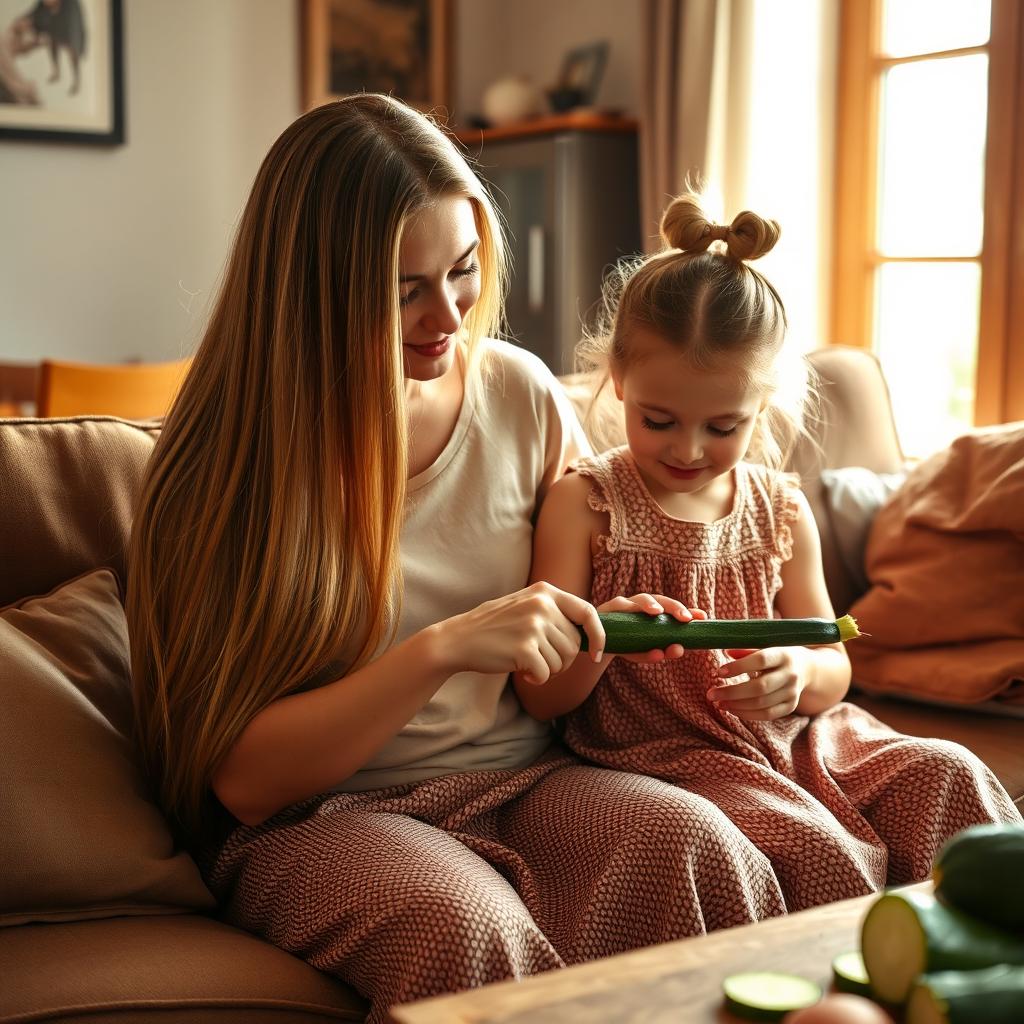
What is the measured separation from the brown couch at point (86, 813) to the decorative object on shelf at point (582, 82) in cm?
299

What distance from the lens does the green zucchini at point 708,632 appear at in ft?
4.26

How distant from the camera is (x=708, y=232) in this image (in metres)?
1.60

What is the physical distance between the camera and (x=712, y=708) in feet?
5.17

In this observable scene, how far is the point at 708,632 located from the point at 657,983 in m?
0.44

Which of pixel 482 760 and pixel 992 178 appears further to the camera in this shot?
pixel 992 178

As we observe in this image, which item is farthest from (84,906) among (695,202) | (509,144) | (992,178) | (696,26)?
(509,144)

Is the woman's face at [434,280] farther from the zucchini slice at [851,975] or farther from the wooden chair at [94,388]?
the wooden chair at [94,388]

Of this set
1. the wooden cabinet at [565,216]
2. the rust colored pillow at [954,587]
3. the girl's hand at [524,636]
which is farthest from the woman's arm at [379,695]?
the wooden cabinet at [565,216]

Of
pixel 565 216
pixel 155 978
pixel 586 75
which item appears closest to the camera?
pixel 155 978

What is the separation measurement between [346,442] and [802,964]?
2.38 ft

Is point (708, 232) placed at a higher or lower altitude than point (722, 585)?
higher

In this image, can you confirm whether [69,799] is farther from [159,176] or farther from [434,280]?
[159,176]

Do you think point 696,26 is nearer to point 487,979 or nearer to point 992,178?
point 992,178

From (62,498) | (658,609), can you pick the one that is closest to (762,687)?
(658,609)
